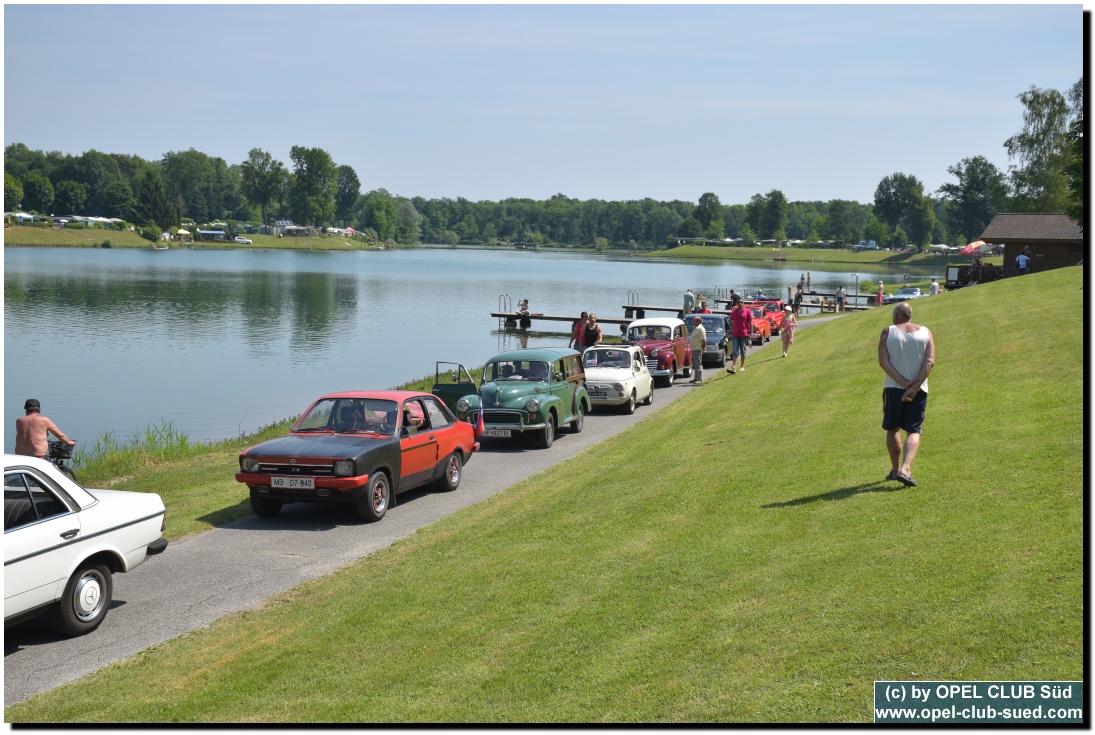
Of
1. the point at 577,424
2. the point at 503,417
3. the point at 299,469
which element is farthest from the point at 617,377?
the point at 299,469

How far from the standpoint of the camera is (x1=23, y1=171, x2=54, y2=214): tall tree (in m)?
180

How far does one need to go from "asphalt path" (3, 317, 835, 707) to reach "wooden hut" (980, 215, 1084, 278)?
147ft

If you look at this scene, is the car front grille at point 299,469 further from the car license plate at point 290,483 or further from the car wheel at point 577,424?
the car wheel at point 577,424

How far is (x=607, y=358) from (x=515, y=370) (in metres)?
4.70

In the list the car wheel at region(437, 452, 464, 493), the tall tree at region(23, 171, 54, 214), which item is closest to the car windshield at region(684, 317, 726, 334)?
the car wheel at region(437, 452, 464, 493)

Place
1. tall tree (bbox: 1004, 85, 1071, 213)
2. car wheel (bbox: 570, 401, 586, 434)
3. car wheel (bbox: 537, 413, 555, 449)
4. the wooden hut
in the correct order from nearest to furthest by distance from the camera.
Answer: car wheel (bbox: 537, 413, 555, 449)
car wheel (bbox: 570, 401, 586, 434)
the wooden hut
tall tree (bbox: 1004, 85, 1071, 213)

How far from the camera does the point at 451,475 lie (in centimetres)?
1580

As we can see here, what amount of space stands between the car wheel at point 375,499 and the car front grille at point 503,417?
5.85 meters

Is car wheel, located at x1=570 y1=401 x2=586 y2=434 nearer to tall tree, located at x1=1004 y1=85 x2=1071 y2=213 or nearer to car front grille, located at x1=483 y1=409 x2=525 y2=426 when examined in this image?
car front grille, located at x1=483 y1=409 x2=525 y2=426

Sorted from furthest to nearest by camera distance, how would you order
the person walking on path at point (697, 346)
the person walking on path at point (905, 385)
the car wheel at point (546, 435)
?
the person walking on path at point (697, 346) → the car wheel at point (546, 435) → the person walking on path at point (905, 385)

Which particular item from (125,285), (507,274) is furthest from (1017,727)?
(507,274)

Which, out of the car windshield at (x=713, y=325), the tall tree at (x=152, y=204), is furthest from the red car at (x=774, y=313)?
the tall tree at (x=152, y=204)

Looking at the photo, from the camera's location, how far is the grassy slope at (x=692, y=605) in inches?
243

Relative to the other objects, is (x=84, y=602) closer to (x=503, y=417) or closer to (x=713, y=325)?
(x=503, y=417)
